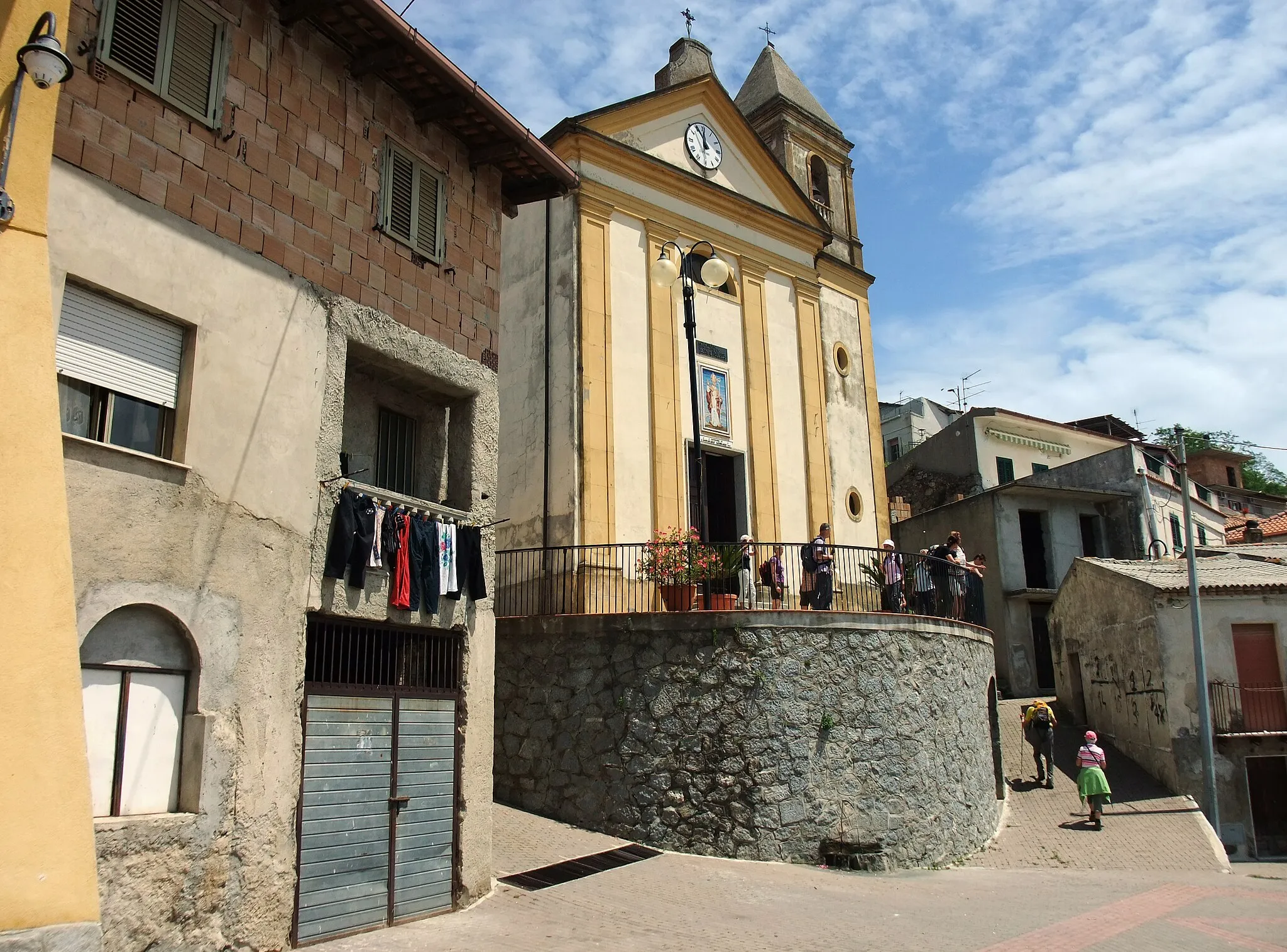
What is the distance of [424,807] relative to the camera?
10336 millimetres

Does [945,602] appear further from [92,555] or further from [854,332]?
[92,555]

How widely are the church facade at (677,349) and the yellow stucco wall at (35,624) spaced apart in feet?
34.7

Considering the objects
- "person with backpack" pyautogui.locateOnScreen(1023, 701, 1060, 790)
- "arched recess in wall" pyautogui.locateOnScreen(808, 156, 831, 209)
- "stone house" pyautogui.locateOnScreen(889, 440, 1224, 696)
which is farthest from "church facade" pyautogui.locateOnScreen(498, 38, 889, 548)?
"stone house" pyautogui.locateOnScreen(889, 440, 1224, 696)

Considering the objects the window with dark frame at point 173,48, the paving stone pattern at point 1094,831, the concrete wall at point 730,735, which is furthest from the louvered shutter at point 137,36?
the paving stone pattern at point 1094,831

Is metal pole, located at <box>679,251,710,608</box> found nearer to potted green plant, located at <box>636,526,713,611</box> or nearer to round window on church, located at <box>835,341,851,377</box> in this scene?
potted green plant, located at <box>636,526,713,611</box>

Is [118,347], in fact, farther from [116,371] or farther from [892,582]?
[892,582]

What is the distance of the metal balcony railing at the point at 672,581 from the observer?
15039 millimetres

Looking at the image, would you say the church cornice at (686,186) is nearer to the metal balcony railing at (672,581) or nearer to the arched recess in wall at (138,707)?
the metal balcony railing at (672,581)

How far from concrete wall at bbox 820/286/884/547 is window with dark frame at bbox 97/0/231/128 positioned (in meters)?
15.1

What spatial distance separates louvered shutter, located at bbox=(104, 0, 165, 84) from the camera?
8414 mm

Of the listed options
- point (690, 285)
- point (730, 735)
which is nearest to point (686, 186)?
point (690, 285)

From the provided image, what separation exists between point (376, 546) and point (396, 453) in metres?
2.01

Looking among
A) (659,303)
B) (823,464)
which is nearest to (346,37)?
(659,303)

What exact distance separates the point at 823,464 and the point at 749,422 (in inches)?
86.9
